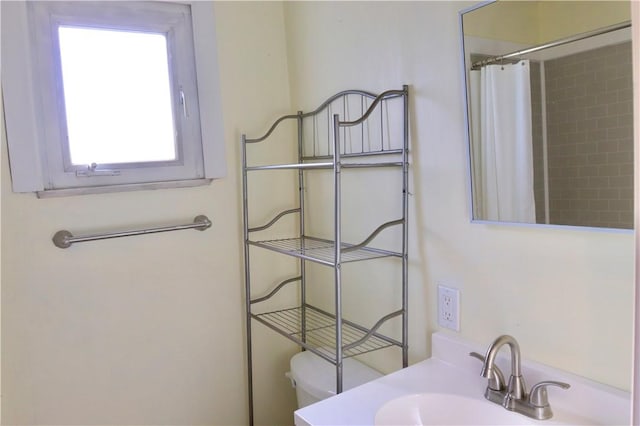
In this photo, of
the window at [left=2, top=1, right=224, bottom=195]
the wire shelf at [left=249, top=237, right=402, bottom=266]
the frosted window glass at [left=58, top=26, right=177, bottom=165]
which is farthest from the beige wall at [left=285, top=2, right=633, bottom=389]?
the frosted window glass at [left=58, top=26, right=177, bottom=165]

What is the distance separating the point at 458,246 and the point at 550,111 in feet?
1.36

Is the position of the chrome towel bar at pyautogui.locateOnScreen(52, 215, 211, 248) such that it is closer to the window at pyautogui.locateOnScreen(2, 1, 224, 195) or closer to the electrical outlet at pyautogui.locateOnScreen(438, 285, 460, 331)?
the window at pyautogui.locateOnScreen(2, 1, 224, 195)

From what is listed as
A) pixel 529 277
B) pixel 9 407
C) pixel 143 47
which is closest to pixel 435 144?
pixel 529 277

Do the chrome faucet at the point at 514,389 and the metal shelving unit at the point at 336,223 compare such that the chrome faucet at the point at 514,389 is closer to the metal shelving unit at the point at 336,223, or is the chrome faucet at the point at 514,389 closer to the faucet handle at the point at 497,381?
the faucet handle at the point at 497,381

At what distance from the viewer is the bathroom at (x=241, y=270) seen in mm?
1111

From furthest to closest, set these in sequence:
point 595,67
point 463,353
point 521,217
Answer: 1. point 463,353
2. point 521,217
3. point 595,67

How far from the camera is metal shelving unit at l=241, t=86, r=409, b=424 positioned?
1.41 metres

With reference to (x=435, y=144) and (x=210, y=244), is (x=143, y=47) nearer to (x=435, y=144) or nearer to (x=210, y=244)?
(x=210, y=244)

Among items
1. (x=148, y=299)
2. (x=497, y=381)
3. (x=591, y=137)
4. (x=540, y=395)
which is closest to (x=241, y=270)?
(x=148, y=299)

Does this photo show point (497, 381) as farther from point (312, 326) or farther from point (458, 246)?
point (312, 326)

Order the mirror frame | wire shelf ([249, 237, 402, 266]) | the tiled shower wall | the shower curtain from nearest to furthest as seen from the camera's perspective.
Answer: the mirror frame, the tiled shower wall, the shower curtain, wire shelf ([249, 237, 402, 266])

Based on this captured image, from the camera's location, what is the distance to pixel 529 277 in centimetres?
115

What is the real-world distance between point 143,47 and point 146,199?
51 cm

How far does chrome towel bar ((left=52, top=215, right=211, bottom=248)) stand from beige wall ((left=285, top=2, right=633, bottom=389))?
1.97 ft
